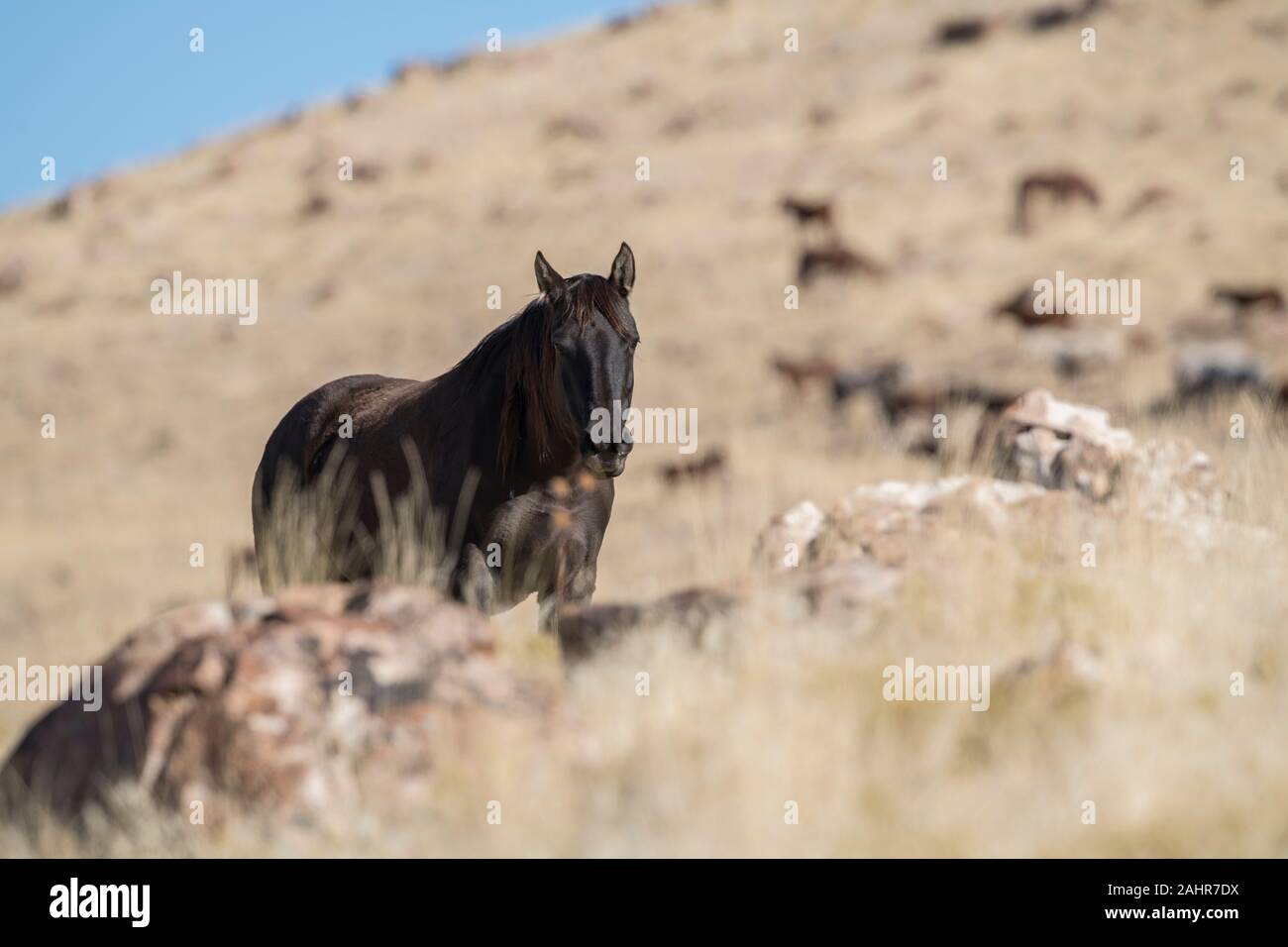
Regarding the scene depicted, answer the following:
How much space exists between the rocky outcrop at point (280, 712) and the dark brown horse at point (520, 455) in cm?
139

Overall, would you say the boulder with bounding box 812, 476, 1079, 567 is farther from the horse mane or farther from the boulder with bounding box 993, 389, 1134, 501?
the horse mane

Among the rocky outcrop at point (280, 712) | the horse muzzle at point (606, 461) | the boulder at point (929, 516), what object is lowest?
the rocky outcrop at point (280, 712)

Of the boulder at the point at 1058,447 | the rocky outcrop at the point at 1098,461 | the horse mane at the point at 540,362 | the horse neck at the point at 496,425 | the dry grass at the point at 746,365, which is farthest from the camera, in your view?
the boulder at the point at 1058,447

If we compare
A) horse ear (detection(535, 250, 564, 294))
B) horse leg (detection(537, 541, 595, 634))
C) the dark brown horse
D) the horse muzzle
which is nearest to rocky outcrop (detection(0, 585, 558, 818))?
the horse muzzle

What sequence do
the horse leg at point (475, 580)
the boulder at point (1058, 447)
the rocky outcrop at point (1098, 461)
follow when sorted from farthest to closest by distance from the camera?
the boulder at point (1058, 447) < the rocky outcrop at point (1098, 461) < the horse leg at point (475, 580)

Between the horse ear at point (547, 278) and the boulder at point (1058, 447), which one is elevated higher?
the horse ear at point (547, 278)

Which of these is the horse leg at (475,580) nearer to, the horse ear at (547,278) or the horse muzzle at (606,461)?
the horse muzzle at (606,461)

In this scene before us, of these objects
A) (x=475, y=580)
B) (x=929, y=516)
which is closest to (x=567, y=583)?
(x=475, y=580)

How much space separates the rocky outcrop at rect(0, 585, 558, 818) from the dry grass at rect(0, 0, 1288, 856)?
184mm

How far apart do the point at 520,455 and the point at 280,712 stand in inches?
93.6

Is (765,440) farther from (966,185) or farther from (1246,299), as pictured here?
(966,185)

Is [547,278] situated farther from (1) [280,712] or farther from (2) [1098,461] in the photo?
(2) [1098,461]

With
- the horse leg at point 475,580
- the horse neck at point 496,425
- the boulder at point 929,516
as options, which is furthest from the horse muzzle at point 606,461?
the boulder at point 929,516

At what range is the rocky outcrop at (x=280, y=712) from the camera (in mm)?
4422
